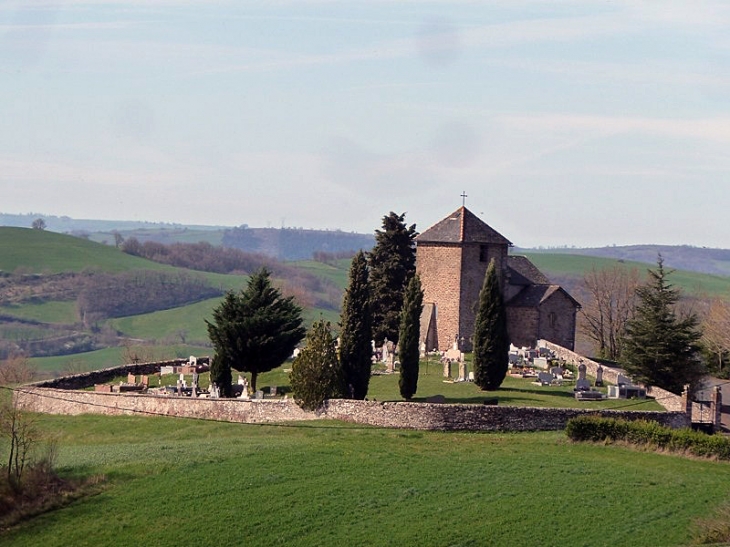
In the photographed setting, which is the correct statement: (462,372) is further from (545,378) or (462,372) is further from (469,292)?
(469,292)

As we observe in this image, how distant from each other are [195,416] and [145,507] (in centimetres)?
A: 1191

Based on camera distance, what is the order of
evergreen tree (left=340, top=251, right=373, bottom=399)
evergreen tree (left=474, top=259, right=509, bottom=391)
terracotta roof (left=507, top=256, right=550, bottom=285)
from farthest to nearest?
1. terracotta roof (left=507, top=256, right=550, bottom=285)
2. evergreen tree (left=474, top=259, right=509, bottom=391)
3. evergreen tree (left=340, top=251, right=373, bottom=399)

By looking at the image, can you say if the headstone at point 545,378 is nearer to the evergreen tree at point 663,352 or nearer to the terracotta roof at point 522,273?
the evergreen tree at point 663,352

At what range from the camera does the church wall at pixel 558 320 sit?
5934 cm

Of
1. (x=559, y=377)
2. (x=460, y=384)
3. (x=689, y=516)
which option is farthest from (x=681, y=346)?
(x=689, y=516)

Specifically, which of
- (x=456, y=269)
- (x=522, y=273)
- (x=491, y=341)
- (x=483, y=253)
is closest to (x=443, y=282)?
(x=456, y=269)

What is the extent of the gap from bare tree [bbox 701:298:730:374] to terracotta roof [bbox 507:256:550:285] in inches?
355

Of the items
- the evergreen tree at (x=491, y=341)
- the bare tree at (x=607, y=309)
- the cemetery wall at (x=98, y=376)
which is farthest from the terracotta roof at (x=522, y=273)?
the cemetery wall at (x=98, y=376)

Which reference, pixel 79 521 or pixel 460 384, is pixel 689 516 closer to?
pixel 79 521

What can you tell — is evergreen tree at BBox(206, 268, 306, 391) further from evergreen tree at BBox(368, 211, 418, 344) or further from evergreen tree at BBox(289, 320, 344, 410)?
evergreen tree at BBox(368, 211, 418, 344)

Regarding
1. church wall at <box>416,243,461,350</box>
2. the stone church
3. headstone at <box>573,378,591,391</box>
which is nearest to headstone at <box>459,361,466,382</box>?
headstone at <box>573,378,591,391</box>

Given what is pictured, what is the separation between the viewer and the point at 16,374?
6384 centimetres

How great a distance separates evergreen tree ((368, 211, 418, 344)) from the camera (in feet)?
188

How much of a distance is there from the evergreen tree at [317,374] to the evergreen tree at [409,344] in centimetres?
300
